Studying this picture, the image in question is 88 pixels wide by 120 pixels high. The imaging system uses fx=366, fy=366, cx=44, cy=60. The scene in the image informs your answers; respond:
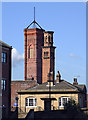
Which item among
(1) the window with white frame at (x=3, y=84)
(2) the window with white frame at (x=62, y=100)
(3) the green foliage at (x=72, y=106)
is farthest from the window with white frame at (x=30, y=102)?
(1) the window with white frame at (x=3, y=84)

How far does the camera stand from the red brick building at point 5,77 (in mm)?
46375

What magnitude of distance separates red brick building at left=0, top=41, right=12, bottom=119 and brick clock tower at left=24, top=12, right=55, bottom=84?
46.6 m

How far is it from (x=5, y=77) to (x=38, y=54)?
5070 centimetres

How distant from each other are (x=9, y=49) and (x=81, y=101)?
19054 millimetres

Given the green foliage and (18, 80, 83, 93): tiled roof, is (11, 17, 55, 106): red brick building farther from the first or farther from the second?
the green foliage

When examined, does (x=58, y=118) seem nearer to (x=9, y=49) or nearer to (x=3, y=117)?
(x=3, y=117)

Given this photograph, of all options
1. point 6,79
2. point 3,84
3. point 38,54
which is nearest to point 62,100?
point 6,79

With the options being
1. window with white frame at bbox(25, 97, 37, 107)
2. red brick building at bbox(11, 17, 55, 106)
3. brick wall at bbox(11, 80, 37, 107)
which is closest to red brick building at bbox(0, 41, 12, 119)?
window with white frame at bbox(25, 97, 37, 107)

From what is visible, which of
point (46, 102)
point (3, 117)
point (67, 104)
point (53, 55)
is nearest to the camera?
point (3, 117)

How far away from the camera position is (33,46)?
98938 millimetres

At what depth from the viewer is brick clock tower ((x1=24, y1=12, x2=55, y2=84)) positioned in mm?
96000

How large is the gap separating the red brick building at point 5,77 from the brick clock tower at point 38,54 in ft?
153

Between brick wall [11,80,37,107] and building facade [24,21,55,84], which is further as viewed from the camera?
building facade [24,21,55,84]

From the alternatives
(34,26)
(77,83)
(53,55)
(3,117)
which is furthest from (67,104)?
(34,26)
